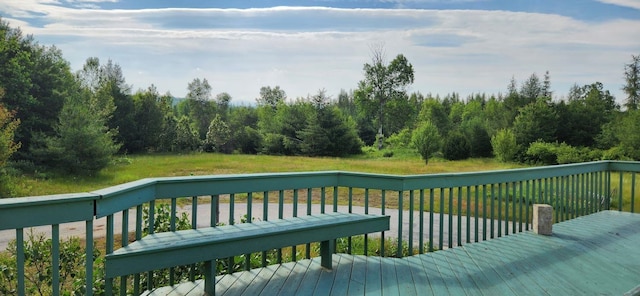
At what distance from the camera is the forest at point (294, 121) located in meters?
17.8

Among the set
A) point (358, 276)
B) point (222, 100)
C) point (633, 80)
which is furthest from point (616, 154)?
point (222, 100)

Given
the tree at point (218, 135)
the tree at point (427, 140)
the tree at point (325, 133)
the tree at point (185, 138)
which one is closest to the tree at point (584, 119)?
the tree at point (427, 140)

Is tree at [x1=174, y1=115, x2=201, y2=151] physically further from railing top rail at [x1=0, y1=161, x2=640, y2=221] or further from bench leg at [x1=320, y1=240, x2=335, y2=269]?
bench leg at [x1=320, y1=240, x2=335, y2=269]

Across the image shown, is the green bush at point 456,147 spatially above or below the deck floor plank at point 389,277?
above

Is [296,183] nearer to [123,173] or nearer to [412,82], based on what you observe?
[123,173]

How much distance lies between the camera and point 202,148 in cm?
3173

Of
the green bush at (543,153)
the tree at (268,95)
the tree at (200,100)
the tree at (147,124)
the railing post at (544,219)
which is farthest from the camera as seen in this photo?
the tree at (268,95)

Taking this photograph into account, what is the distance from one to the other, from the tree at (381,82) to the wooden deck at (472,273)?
29525mm

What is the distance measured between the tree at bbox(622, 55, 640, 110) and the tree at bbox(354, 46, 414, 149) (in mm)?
14683

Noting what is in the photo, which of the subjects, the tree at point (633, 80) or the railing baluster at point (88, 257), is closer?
the railing baluster at point (88, 257)

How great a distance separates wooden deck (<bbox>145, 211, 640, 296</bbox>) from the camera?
266 centimetres

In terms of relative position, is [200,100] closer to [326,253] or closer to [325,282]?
[326,253]

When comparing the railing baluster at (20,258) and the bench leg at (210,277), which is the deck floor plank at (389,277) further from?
the railing baluster at (20,258)

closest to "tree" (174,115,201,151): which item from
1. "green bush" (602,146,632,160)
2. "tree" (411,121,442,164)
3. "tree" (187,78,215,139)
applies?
"tree" (187,78,215,139)
